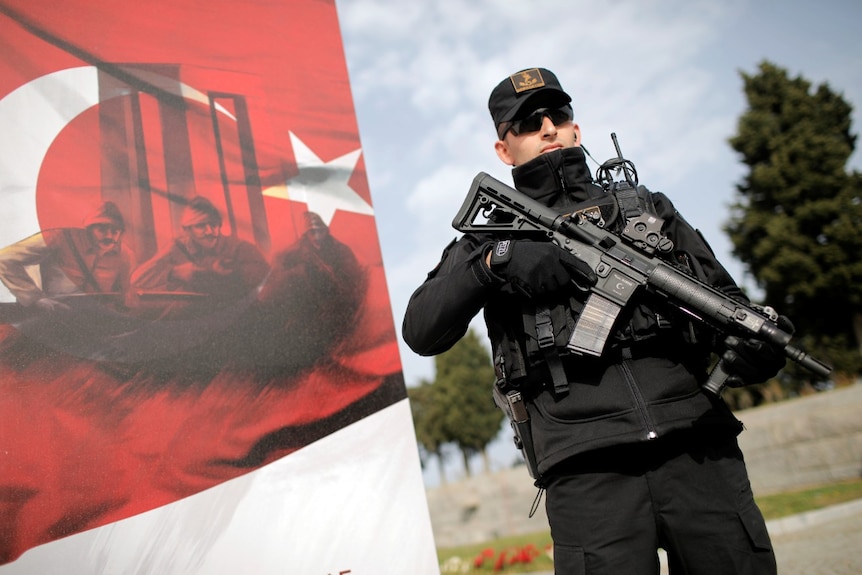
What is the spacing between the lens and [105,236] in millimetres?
2762

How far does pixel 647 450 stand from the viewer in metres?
1.93

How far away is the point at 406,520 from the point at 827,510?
5.22m

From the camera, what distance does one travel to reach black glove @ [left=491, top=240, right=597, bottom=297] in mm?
2057

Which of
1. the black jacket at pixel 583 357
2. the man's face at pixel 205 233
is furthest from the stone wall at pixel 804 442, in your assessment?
the man's face at pixel 205 233

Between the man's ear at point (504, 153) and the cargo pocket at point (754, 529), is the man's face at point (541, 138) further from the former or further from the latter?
the cargo pocket at point (754, 529)

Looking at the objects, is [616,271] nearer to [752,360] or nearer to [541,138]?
[752,360]

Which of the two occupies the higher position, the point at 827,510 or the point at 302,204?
the point at 302,204

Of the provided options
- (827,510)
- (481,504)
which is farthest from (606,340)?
(481,504)

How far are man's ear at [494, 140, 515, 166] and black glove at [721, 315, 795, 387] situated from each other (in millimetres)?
1056

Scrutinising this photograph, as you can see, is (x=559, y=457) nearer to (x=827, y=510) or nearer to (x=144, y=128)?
(x=144, y=128)

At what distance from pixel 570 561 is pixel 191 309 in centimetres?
182

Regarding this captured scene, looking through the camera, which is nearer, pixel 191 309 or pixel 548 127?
pixel 548 127

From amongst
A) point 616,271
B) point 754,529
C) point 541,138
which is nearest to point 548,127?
point 541,138

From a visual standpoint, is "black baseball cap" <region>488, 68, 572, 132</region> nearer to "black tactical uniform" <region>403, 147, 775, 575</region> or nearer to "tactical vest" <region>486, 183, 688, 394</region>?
"tactical vest" <region>486, 183, 688, 394</region>
